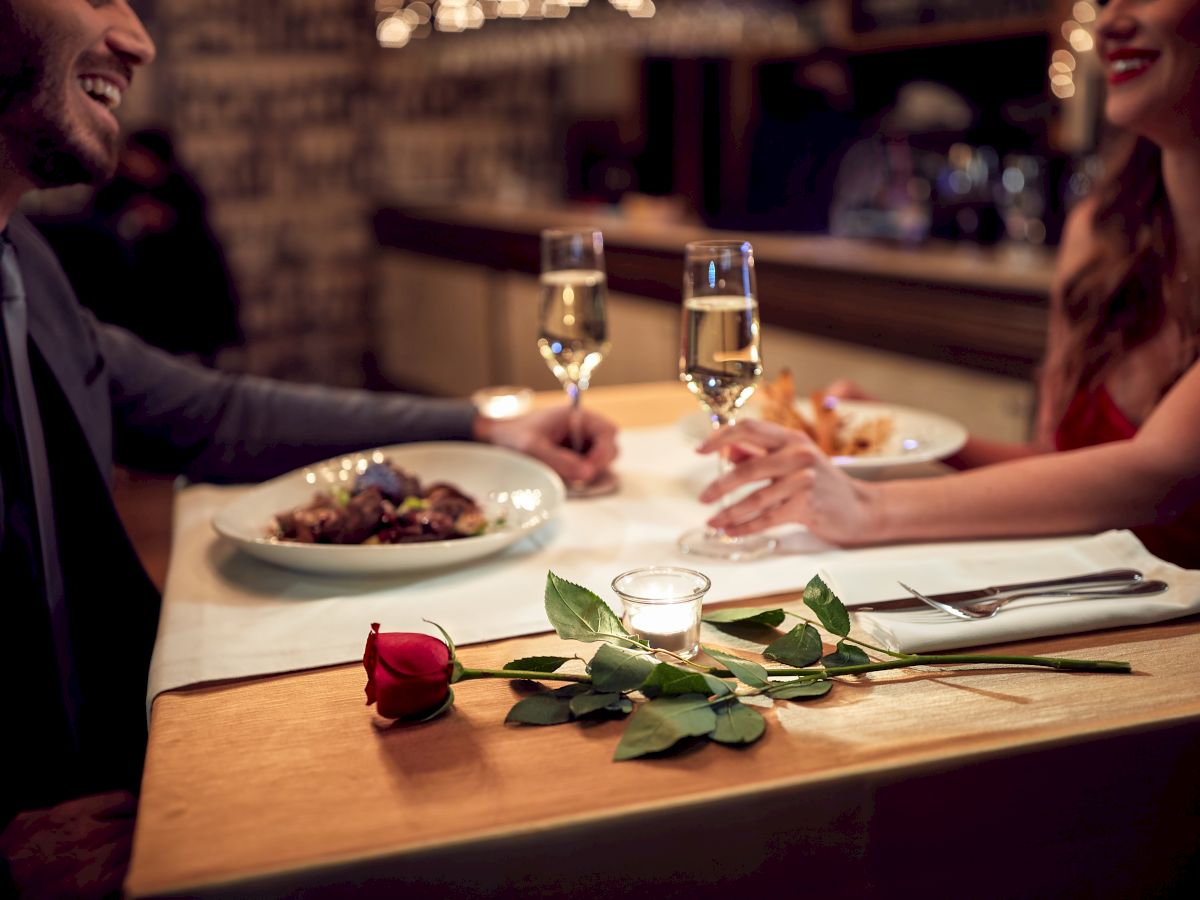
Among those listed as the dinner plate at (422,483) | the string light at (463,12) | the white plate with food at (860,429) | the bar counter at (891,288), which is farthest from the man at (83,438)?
the string light at (463,12)

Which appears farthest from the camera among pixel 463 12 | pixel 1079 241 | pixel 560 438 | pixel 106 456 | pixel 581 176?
pixel 581 176

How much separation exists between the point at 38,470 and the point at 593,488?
687 millimetres

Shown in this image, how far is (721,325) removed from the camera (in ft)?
4.05

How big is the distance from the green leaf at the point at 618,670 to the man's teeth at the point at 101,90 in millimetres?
1099

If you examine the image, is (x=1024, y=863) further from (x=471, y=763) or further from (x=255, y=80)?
(x=255, y=80)

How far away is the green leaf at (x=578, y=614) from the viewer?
0.93m

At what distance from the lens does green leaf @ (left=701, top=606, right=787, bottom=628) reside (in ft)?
3.42

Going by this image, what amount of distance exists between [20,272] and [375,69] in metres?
6.18

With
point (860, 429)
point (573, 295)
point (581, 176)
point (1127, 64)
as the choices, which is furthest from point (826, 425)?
point (581, 176)

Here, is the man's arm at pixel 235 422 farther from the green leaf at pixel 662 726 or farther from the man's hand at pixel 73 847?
the green leaf at pixel 662 726

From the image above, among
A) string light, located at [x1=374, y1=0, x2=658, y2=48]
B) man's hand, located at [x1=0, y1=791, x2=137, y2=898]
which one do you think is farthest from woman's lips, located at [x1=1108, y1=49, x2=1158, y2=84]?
string light, located at [x1=374, y1=0, x2=658, y2=48]

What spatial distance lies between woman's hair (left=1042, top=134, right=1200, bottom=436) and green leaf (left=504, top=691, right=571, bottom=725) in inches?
48.0

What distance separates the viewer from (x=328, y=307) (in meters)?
7.44

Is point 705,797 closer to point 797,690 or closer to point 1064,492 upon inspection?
point 797,690
